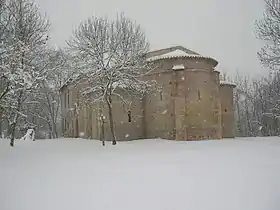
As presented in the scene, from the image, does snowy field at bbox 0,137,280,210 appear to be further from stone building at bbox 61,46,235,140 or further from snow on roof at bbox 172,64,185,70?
snow on roof at bbox 172,64,185,70

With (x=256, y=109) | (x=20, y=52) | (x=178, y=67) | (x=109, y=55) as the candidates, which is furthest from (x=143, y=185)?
(x=256, y=109)

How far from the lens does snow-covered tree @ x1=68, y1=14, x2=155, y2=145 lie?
28141 millimetres

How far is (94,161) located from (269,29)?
536 inches

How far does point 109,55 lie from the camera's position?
28797mm

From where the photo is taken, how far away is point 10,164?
16.5m

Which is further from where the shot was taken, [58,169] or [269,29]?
[269,29]

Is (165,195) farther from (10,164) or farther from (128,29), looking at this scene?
(128,29)

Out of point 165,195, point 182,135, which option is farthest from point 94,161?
point 182,135

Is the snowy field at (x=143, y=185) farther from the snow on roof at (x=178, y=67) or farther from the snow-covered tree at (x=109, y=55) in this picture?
the snow on roof at (x=178, y=67)

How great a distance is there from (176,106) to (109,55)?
31.5 feet

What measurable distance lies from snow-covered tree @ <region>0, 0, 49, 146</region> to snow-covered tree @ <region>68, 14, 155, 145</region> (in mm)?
3636

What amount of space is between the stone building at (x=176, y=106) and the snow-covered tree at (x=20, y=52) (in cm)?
1027

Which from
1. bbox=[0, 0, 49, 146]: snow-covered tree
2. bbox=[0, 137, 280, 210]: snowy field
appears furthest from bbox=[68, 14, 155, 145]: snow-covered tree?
bbox=[0, 137, 280, 210]: snowy field

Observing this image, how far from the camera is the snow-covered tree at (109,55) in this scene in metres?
28.1
